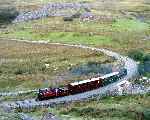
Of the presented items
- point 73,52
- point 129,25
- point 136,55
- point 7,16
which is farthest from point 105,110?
point 7,16

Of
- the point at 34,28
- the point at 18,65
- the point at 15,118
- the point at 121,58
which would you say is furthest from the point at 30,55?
the point at 15,118

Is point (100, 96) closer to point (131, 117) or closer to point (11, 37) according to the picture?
point (131, 117)

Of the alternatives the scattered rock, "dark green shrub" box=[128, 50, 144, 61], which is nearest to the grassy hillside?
the scattered rock

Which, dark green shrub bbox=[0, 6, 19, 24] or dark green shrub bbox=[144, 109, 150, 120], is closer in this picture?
dark green shrub bbox=[144, 109, 150, 120]

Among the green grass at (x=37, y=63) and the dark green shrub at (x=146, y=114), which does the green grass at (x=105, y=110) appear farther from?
the green grass at (x=37, y=63)

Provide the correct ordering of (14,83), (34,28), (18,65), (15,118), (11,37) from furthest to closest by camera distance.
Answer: (34,28) < (11,37) < (18,65) < (14,83) < (15,118)

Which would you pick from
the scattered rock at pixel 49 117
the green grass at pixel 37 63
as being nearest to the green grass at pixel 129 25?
the green grass at pixel 37 63

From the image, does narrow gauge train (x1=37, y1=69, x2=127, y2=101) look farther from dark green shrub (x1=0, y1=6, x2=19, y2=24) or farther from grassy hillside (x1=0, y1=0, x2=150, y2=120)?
dark green shrub (x1=0, y1=6, x2=19, y2=24)

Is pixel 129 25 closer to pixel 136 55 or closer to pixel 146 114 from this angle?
pixel 136 55
